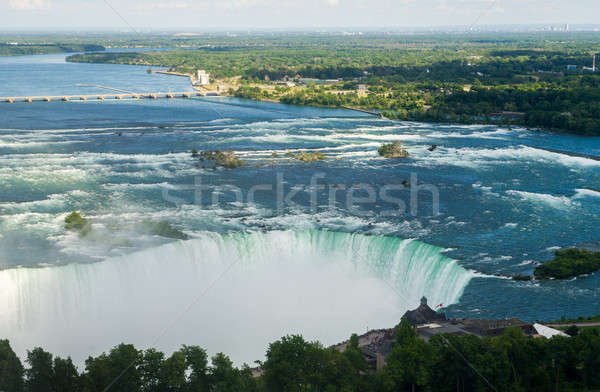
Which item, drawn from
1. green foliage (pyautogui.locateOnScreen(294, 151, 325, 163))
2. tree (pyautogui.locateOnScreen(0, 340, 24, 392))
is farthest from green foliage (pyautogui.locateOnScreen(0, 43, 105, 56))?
tree (pyautogui.locateOnScreen(0, 340, 24, 392))

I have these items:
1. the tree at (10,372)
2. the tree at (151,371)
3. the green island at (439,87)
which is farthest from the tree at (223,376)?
the green island at (439,87)

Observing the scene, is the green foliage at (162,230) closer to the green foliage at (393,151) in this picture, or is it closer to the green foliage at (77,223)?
the green foliage at (77,223)

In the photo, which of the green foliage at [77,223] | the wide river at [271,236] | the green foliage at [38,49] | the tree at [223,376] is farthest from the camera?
the green foliage at [38,49]

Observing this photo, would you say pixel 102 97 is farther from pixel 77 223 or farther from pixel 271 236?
pixel 271 236

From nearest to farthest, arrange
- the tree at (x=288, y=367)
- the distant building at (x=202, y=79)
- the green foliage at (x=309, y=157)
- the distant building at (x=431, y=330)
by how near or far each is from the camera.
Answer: the tree at (x=288, y=367)
the distant building at (x=431, y=330)
the green foliage at (x=309, y=157)
the distant building at (x=202, y=79)

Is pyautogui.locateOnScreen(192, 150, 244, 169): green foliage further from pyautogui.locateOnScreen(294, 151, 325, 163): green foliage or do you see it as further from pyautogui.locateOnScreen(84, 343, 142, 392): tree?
pyautogui.locateOnScreen(84, 343, 142, 392): tree

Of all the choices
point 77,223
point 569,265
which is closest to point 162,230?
point 77,223

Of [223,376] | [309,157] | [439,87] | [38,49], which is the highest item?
[38,49]
